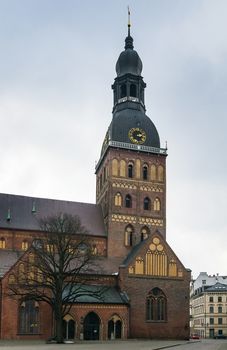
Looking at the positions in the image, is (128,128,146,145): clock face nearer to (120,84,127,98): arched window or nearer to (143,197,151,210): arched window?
(120,84,127,98): arched window

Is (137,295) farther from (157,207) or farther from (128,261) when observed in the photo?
(157,207)

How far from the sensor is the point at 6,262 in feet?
201

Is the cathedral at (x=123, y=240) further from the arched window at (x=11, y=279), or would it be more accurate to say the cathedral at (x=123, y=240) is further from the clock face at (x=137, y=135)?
the arched window at (x=11, y=279)

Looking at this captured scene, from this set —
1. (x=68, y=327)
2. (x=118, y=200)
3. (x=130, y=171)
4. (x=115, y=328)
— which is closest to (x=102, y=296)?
(x=115, y=328)

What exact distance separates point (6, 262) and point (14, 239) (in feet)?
15.7

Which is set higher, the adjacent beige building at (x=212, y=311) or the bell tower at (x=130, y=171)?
the bell tower at (x=130, y=171)

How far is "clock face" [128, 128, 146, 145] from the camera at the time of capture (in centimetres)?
7294

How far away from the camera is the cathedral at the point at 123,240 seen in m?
58.8

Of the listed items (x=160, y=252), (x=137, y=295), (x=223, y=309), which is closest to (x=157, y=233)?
(x=160, y=252)

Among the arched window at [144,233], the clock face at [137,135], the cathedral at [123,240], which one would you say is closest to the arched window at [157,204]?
the cathedral at [123,240]

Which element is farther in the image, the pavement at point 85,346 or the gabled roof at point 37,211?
the gabled roof at point 37,211

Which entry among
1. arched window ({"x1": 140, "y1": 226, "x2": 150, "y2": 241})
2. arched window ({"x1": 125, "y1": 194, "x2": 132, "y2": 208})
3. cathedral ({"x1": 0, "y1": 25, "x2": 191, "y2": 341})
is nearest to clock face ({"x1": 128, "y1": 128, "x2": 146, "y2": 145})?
cathedral ({"x1": 0, "y1": 25, "x2": 191, "y2": 341})

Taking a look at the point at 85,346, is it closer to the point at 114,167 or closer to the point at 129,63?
the point at 114,167

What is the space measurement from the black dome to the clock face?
8877 mm
